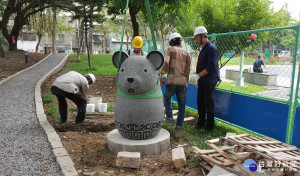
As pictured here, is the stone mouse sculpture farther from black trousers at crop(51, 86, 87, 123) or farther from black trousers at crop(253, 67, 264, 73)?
black trousers at crop(253, 67, 264, 73)

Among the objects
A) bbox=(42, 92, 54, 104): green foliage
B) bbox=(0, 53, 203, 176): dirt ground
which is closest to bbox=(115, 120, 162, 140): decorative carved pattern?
bbox=(0, 53, 203, 176): dirt ground

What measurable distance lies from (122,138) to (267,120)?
2488 mm

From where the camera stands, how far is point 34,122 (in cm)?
561

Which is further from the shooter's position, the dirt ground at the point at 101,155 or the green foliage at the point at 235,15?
the green foliage at the point at 235,15

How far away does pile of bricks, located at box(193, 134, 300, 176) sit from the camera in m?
2.96

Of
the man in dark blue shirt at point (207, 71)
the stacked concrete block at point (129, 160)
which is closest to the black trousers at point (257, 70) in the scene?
the man in dark blue shirt at point (207, 71)

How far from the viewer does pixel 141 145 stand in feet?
13.2

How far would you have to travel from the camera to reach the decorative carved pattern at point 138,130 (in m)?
4.10

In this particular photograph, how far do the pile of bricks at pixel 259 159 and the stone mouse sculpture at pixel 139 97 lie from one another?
0.97m

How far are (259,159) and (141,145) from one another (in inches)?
68.0

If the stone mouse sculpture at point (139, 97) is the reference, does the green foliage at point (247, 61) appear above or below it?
above

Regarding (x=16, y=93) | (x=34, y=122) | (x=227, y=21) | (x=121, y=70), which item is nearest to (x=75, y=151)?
(x=121, y=70)

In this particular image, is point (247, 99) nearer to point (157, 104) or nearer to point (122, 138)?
point (157, 104)

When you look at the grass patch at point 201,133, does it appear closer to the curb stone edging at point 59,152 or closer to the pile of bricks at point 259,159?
the pile of bricks at point 259,159
